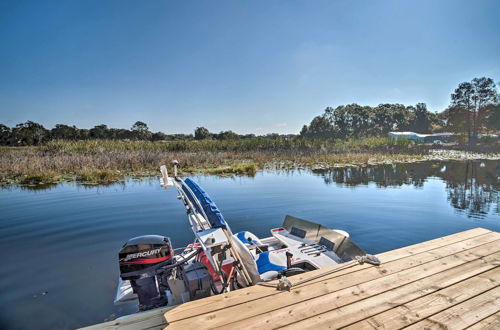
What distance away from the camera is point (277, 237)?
178 inches

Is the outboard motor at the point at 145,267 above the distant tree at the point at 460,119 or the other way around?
the other way around

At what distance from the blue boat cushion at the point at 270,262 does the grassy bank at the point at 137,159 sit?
10279 millimetres

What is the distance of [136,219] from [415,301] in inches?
255

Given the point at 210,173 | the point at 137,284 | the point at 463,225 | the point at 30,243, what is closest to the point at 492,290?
the point at 137,284

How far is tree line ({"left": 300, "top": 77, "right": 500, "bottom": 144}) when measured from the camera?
37125 millimetres

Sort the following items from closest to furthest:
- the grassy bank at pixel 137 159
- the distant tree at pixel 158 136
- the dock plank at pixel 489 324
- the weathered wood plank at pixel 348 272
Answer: the dock plank at pixel 489 324
the weathered wood plank at pixel 348 272
the grassy bank at pixel 137 159
the distant tree at pixel 158 136

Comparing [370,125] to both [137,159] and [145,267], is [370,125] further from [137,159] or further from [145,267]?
[145,267]

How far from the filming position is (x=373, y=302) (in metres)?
1.95

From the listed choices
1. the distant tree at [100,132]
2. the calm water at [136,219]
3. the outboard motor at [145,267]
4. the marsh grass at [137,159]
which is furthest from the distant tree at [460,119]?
the distant tree at [100,132]

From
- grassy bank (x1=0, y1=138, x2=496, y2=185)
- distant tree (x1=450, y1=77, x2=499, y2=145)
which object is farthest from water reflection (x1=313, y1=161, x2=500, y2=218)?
distant tree (x1=450, y1=77, x2=499, y2=145)

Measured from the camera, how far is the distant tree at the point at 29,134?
38344 millimetres

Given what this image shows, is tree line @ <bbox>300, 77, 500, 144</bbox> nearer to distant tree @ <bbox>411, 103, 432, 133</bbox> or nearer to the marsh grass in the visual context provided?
distant tree @ <bbox>411, 103, 432, 133</bbox>

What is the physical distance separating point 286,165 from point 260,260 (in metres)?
14.0

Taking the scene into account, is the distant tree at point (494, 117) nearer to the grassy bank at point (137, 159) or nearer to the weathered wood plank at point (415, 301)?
the grassy bank at point (137, 159)
